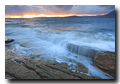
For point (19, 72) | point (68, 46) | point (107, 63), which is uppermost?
point (68, 46)

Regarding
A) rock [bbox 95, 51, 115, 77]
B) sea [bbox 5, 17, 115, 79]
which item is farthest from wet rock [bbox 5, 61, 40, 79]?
rock [bbox 95, 51, 115, 77]

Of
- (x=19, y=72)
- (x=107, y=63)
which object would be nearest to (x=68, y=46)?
(x=107, y=63)

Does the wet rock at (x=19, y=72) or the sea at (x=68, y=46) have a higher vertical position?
the sea at (x=68, y=46)

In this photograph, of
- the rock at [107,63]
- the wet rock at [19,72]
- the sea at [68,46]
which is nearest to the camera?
the wet rock at [19,72]

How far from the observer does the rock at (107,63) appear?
1.84 metres

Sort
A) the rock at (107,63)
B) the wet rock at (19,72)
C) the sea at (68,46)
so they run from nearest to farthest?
the wet rock at (19,72), the rock at (107,63), the sea at (68,46)

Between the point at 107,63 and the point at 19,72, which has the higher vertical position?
the point at 107,63

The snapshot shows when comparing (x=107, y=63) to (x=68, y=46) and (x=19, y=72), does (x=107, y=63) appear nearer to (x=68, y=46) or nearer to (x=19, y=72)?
(x=68, y=46)

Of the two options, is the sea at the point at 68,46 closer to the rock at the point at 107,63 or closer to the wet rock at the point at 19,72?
the rock at the point at 107,63

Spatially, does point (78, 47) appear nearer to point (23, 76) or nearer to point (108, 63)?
point (108, 63)

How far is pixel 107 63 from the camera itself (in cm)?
192

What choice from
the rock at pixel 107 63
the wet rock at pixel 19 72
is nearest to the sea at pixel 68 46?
the rock at pixel 107 63
